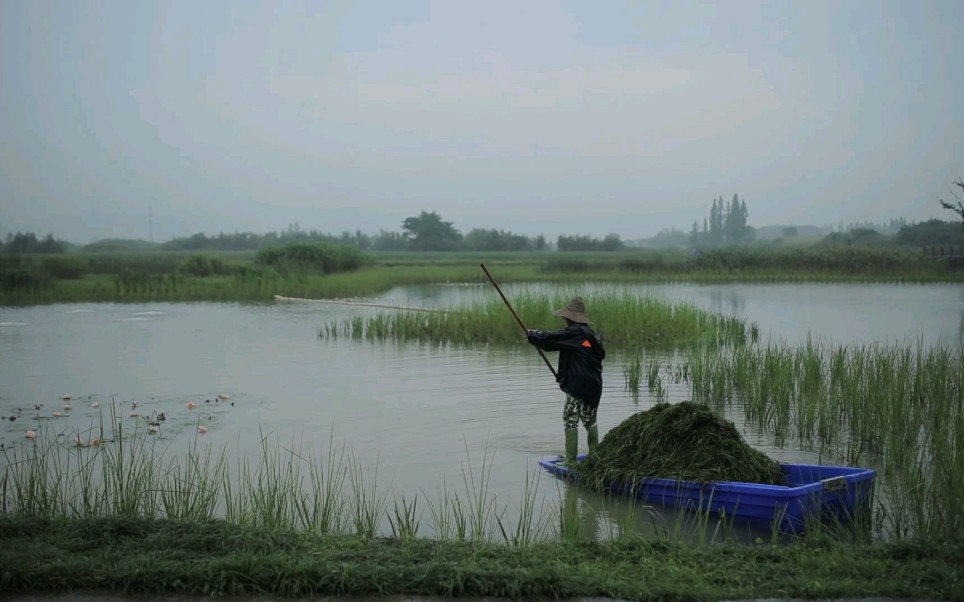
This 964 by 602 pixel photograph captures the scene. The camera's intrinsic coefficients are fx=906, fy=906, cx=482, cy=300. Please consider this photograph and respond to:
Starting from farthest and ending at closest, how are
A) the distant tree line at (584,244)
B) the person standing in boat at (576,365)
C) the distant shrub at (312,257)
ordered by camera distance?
the distant tree line at (584,244) → the distant shrub at (312,257) → the person standing in boat at (576,365)

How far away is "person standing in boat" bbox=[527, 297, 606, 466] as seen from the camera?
7668 millimetres

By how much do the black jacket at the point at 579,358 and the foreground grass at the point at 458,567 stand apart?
2604 millimetres

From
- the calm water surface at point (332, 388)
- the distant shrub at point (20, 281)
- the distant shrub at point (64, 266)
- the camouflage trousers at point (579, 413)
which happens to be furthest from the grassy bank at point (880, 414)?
the distant shrub at point (64, 266)

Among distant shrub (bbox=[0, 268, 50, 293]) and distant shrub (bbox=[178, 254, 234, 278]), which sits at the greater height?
distant shrub (bbox=[178, 254, 234, 278])

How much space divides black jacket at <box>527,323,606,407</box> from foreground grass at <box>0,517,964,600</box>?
2604 mm

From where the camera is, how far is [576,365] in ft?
25.4

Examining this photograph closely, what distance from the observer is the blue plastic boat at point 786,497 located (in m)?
6.04

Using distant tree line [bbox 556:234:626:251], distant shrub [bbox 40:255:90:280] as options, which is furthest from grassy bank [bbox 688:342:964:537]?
distant tree line [bbox 556:234:626:251]

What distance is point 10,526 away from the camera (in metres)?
5.42

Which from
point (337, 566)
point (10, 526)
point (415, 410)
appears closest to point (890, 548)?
point (337, 566)

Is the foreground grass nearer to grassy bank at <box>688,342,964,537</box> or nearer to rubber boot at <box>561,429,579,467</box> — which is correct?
grassy bank at <box>688,342,964,537</box>

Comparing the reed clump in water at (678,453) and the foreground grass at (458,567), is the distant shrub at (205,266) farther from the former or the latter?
the foreground grass at (458,567)

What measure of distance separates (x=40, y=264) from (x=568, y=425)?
2759cm

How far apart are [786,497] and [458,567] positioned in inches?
103
